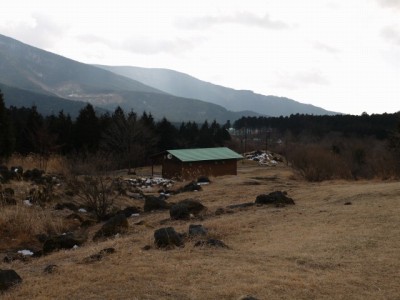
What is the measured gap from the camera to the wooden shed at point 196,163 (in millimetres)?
35816

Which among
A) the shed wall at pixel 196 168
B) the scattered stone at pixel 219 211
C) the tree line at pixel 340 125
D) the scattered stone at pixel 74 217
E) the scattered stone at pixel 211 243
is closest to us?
the scattered stone at pixel 211 243

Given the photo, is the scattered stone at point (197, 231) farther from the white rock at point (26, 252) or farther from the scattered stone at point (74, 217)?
the scattered stone at point (74, 217)

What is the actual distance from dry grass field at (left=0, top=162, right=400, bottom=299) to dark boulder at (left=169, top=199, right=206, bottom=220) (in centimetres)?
136

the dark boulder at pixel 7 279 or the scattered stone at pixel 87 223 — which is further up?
the dark boulder at pixel 7 279

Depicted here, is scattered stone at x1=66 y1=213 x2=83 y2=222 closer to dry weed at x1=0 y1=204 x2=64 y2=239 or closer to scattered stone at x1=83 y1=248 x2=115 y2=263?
dry weed at x1=0 y1=204 x2=64 y2=239

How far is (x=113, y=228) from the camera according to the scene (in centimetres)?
1078

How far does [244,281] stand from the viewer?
5.95m

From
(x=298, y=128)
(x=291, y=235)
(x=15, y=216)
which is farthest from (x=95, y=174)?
(x=298, y=128)

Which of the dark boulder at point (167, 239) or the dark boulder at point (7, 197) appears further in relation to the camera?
the dark boulder at point (7, 197)

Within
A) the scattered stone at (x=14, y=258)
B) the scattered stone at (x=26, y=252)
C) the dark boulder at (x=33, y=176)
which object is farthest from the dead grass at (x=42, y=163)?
the scattered stone at (x=14, y=258)

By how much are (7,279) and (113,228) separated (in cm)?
474

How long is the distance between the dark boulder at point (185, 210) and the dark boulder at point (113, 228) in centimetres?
188

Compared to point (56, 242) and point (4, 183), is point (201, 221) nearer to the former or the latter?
point (56, 242)

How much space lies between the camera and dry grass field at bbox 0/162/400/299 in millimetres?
5668
